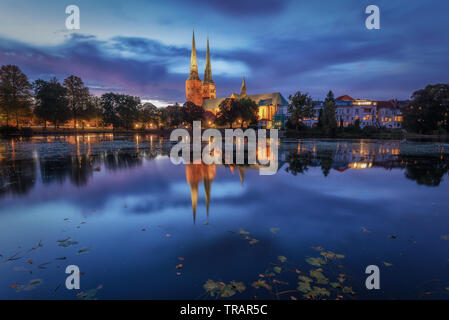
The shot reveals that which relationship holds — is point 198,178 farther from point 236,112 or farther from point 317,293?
point 236,112

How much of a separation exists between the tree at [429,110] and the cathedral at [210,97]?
5250cm

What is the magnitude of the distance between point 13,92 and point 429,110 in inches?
4823

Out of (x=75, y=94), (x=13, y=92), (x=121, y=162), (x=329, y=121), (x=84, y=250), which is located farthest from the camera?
(x=75, y=94)

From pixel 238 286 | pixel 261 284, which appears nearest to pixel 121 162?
pixel 238 286

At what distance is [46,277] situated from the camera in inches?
177

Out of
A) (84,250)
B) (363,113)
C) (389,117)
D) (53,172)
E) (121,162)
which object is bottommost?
(84,250)

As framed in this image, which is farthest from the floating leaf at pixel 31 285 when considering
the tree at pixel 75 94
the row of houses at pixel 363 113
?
the row of houses at pixel 363 113

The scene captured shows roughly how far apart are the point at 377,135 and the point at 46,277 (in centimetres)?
7793

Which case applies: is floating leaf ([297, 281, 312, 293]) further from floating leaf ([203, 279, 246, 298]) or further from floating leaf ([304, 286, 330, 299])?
floating leaf ([203, 279, 246, 298])

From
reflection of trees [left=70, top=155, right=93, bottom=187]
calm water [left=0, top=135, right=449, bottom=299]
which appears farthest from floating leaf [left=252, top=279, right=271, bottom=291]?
reflection of trees [left=70, top=155, right=93, bottom=187]

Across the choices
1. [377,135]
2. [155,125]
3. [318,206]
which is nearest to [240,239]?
[318,206]

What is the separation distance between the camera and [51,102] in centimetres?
7094
